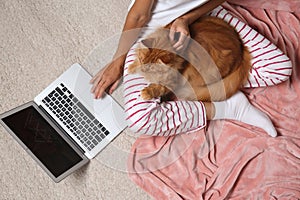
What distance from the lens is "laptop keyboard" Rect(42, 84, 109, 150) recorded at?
1.35m

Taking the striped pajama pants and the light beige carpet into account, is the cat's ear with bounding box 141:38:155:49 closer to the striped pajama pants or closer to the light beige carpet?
the striped pajama pants

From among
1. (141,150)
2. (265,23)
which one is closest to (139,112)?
(141,150)

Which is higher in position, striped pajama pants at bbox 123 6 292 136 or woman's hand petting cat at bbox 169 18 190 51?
woman's hand petting cat at bbox 169 18 190 51

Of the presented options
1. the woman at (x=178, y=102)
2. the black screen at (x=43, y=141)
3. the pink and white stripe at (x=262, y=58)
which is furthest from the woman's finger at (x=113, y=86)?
the pink and white stripe at (x=262, y=58)

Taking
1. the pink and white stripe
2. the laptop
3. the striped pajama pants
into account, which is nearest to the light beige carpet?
the laptop

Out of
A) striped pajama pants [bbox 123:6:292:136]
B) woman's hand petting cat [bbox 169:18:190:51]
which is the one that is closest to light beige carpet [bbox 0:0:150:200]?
striped pajama pants [bbox 123:6:292:136]

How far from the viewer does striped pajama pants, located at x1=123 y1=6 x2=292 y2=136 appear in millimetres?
1203

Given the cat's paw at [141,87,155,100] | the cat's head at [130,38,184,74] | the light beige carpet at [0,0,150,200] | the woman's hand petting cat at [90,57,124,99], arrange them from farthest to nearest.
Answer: the light beige carpet at [0,0,150,200], the woman's hand petting cat at [90,57,124,99], the cat's paw at [141,87,155,100], the cat's head at [130,38,184,74]

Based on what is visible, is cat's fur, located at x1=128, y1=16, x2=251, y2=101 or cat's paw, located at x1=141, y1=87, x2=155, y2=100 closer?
cat's fur, located at x1=128, y1=16, x2=251, y2=101

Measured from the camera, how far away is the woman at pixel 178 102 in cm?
120

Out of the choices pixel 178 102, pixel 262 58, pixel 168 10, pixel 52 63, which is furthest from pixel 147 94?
pixel 52 63

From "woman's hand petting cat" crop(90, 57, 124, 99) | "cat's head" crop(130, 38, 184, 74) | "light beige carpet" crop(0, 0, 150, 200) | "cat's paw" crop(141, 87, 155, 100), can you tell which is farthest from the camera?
"light beige carpet" crop(0, 0, 150, 200)

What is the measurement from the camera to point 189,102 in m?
1.26

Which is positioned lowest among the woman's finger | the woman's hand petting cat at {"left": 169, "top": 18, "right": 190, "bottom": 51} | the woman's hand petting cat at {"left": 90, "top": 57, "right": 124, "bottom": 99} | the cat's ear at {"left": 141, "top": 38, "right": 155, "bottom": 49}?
the woman's finger
